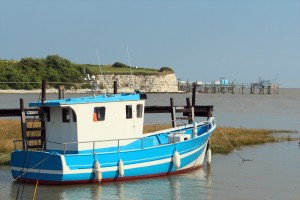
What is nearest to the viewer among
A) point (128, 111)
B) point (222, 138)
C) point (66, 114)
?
point (66, 114)

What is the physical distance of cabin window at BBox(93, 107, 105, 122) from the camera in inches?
945

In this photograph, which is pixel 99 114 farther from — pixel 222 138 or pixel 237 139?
pixel 237 139

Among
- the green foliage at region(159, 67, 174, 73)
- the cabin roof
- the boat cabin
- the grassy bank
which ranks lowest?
the grassy bank

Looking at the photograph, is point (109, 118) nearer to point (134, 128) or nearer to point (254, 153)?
point (134, 128)

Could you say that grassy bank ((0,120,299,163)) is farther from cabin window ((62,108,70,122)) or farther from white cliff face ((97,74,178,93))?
white cliff face ((97,74,178,93))

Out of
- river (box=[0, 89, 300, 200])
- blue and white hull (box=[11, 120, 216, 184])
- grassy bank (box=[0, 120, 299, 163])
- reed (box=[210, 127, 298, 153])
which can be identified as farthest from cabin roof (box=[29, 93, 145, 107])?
reed (box=[210, 127, 298, 153])

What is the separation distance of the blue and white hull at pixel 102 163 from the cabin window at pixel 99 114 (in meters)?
1.23

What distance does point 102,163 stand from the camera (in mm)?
23328

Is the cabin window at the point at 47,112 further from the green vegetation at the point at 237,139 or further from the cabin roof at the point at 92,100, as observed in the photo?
the green vegetation at the point at 237,139

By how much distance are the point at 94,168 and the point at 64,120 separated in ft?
7.52

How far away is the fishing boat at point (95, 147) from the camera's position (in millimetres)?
22812

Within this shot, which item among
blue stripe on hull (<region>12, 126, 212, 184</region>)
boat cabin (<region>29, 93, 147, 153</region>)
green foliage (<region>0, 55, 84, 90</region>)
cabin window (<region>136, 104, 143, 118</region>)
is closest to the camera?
Result: blue stripe on hull (<region>12, 126, 212, 184</region>)

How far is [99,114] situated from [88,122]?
0.61 m

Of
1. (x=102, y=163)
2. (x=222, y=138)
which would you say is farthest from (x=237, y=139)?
(x=102, y=163)
